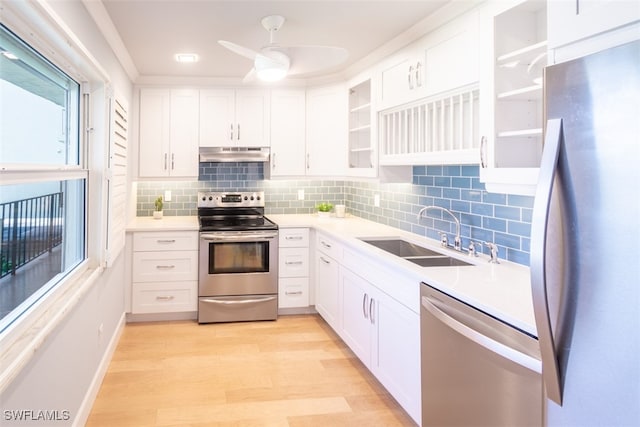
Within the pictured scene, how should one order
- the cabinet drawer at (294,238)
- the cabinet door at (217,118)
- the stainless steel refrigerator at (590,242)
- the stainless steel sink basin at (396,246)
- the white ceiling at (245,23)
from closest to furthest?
the stainless steel refrigerator at (590,242)
the white ceiling at (245,23)
the stainless steel sink basin at (396,246)
the cabinet drawer at (294,238)
the cabinet door at (217,118)

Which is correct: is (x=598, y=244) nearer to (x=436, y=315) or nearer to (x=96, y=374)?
(x=436, y=315)

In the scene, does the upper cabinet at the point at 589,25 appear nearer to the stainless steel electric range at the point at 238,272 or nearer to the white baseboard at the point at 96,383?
the white baseboard at the point at 96,383

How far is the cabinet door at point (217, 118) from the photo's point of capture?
15.5ft

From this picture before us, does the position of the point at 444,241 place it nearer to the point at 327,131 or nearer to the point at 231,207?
the point at 327,131

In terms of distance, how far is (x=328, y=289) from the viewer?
4.07m

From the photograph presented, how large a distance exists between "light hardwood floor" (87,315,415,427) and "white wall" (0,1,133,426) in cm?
24

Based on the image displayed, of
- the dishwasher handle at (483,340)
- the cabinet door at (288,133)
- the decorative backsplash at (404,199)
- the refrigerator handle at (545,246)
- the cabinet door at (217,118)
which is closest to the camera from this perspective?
the refrigerator handle at (545,246)

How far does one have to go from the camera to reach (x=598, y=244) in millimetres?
1115

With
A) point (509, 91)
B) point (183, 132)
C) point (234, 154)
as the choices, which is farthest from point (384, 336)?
point (183, 132)

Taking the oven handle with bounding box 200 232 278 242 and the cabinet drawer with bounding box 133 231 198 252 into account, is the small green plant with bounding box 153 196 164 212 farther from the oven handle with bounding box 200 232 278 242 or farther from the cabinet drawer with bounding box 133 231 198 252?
the oven handle with bounding box 200 232 278 242

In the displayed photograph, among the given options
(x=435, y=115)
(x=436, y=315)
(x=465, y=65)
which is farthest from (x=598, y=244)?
(x=435, y=115)

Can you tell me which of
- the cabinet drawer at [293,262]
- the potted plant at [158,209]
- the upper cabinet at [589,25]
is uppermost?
the upper cabinet at [589,25]

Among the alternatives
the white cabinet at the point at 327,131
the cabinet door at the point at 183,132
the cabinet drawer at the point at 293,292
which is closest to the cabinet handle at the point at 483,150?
the white cabinet at the point at 327,131

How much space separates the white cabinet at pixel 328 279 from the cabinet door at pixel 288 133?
2.96ft
